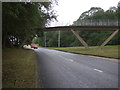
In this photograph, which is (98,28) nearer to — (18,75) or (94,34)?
(18,75)

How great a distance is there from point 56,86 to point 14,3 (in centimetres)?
610

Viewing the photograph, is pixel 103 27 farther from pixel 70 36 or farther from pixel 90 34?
pixel 70 36

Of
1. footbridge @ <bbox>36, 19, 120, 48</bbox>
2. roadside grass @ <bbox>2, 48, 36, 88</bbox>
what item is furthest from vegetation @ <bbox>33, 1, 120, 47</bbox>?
roadside grass @ <bbox>2, 48, 36, 88</bbox>

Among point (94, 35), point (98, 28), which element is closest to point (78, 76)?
point (98, 28)

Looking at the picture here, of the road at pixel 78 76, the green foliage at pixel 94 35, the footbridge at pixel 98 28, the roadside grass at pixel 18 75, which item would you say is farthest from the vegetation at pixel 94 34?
the roadside grass at pixel 18 75

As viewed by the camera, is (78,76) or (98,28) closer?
Result: (78,76)

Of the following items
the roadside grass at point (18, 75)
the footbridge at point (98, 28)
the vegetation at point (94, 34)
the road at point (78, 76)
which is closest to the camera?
the roadside grass at point (18, 75)

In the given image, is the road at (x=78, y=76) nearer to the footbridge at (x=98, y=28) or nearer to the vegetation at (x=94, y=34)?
the footbridge at (x=98, y=28)

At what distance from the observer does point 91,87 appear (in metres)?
5.62

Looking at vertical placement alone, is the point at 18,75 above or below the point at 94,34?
below

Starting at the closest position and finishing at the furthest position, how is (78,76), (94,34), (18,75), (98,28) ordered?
(18,75)
(78,76)
(98,28)
(94,34)

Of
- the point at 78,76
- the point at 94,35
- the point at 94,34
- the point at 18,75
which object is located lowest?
the point at 78,76

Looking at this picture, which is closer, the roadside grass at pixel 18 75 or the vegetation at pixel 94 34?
the roadside grass at pixel 18 75

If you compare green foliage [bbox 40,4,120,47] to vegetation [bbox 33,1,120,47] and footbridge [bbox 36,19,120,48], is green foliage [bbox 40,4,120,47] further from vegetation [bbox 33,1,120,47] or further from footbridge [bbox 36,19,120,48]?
footbridge [bbox 36,19,120,48]
